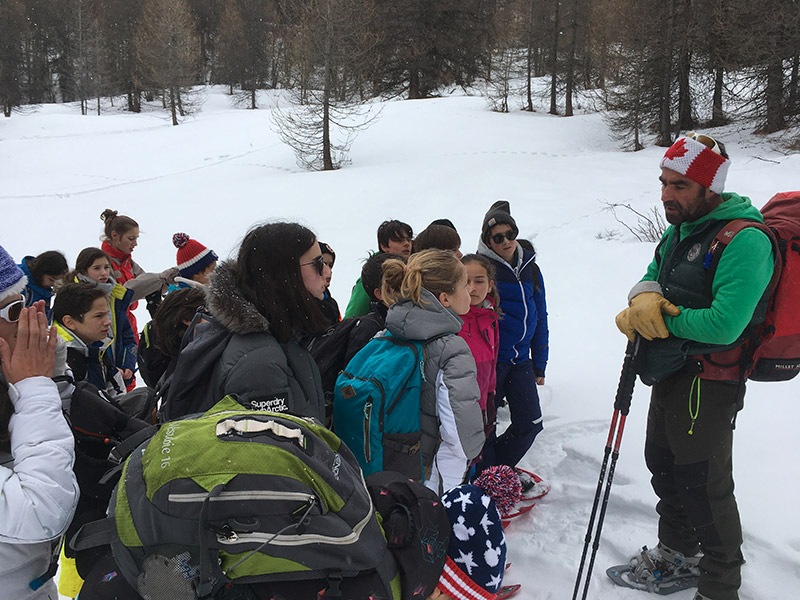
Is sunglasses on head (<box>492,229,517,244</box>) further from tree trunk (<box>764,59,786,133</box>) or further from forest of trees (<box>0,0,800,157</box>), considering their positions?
tree trunk (<box>764,59,786,133</box>)

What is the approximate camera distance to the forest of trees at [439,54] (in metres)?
17.1

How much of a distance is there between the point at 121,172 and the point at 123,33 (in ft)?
95.7

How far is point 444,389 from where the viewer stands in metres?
2.44

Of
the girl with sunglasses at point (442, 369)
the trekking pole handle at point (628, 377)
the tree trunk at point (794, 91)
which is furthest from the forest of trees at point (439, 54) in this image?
the girl with sunglasses at point (442, 369)

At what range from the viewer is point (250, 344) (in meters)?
1.89

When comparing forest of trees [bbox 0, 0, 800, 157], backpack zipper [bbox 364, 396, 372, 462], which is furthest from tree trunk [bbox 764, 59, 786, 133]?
backpack zipper [bbox 364, 396, 372, 462]

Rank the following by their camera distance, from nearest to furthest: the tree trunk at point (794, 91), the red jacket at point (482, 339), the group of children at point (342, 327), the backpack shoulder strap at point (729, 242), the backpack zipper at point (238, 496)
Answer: the backpack zipper at point (238, 496) → the group of children at point (342, 327) → the backpack shoulder strap at point (729, 242) → the red jacket at point (482, 339) → the tree trunk at point (794, 91)

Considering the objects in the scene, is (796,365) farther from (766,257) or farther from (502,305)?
(502,305)

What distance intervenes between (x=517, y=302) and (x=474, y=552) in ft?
7.87

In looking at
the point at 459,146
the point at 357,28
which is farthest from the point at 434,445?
the point at 357,28

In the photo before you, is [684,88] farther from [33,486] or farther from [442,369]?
[33,486]

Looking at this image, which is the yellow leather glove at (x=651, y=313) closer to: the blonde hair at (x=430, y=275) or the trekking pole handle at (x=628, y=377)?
the trekking pole handle at (x=628, y=377)

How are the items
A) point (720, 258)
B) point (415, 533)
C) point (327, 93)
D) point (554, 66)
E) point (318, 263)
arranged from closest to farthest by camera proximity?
point (415, 533) < point (318, 263) < point (720, 258) < point (327, 93) < point (554, 66)

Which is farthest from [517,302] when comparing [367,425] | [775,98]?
[775,98]
